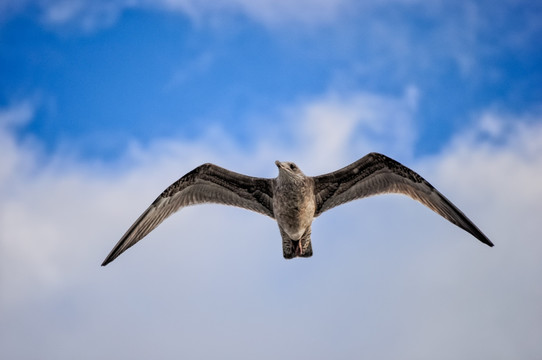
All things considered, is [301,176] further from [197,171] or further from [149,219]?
[149,219]

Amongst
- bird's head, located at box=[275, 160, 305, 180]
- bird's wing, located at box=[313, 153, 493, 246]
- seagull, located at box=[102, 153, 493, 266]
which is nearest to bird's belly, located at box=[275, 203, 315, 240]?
seagull, located at box=[102, 153, 493, 266]

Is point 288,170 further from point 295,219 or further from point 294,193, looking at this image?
point 295,219

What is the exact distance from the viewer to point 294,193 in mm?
10461

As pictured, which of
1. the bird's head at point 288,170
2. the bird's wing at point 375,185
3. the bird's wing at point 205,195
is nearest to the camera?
the bird's head at point 288,170

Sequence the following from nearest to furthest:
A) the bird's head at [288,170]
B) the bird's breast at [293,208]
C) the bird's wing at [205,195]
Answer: the bird's head at [288,170] < the bird's breast at [293,208] < the bird's wing at [205,195]

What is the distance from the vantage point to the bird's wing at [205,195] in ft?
37.9

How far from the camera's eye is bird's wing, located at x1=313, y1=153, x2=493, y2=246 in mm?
11195

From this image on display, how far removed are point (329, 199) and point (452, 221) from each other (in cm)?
298

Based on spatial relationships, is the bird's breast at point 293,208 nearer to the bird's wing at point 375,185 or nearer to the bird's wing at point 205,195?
the bird's wing at point 375,185

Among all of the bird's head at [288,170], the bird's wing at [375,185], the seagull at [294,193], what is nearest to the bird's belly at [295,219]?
the seagull at [294,193]

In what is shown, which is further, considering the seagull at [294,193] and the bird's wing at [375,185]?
the bird's wing at [375,185]

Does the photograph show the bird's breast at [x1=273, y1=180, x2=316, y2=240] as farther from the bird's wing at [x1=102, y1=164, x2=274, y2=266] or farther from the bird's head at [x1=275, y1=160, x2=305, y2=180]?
the bird's wing at [x1=102, y1=164, x2=274, y2=266]

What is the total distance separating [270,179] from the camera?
37.2 feet

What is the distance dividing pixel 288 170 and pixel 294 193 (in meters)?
0.54
